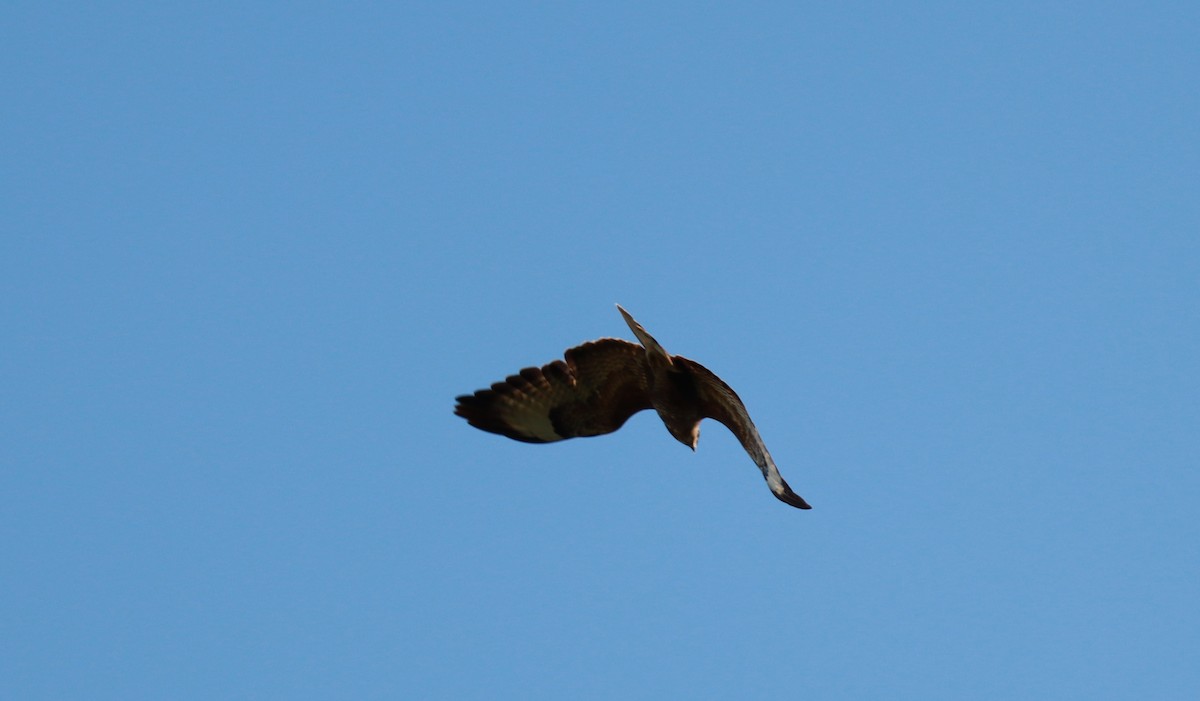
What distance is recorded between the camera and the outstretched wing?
1228cm

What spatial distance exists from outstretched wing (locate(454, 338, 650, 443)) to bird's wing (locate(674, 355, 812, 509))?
0.84 metres

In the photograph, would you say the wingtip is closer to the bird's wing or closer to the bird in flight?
the bird's wing

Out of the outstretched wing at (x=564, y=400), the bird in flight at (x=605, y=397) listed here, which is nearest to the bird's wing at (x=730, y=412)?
the bird in flight at (x=605, y=397)

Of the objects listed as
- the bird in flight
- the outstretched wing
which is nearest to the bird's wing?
the bird in flight

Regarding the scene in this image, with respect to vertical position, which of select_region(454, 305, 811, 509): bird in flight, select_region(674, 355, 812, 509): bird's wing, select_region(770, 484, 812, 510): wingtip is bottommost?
select_region(770, 484, 812, 510): wingtip

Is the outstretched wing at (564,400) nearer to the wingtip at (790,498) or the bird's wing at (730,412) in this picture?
the bird's wing at (730,412)

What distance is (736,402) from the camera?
36.4 feet

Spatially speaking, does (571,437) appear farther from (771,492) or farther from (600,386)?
(771,492)

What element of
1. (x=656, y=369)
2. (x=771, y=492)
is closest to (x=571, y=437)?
(x=656, y=369)

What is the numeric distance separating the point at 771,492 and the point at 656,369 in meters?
1.81

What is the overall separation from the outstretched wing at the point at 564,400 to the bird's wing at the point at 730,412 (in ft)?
2.76

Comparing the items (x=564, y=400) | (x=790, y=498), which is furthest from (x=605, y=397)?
(x=790, y=498)

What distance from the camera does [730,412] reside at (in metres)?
11.3

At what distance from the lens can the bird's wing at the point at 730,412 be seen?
34.9 feet
